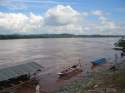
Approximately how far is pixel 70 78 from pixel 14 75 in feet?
46.8

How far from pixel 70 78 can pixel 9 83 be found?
1414 cm

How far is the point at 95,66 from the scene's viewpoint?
58.2 m

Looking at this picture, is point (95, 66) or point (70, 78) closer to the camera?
point (70, 78)

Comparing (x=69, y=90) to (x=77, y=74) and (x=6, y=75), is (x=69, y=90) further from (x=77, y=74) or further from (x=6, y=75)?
(x=77, y=74)

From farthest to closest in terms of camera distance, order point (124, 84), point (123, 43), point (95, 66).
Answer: point (123, 43) → point (95, 66) → point (124, 84)

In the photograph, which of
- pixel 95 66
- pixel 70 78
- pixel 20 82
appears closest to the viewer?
pixel 20 82

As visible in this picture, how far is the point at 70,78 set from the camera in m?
46.4

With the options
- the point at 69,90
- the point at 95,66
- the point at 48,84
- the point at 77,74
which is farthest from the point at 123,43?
the point at 69,90

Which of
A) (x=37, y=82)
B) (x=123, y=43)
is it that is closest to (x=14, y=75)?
(x=37, y=82)

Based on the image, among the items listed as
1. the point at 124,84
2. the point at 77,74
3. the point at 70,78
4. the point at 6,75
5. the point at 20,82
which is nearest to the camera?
the point at 124,84

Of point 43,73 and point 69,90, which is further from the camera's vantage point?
point 43,73

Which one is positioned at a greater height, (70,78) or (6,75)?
(6,75)

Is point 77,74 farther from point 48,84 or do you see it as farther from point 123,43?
point 123,43

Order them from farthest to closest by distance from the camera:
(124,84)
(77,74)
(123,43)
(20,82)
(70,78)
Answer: (123,43) → (77,74) → (70,78) → (20,82) → (124,84)
